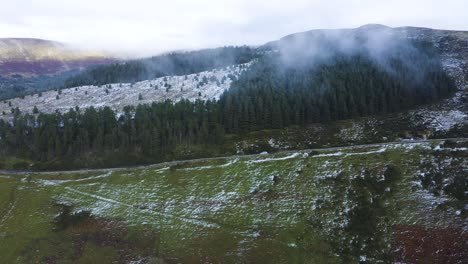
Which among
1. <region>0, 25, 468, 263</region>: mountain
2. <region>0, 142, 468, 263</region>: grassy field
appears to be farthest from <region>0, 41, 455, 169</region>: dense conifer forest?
<region>0, 142, 468, 263</region>: grassy field

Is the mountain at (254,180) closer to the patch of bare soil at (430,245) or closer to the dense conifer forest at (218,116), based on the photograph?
the patch of bare soil at (430,245)

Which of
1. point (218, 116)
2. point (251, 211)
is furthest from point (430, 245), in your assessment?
point (218, 116)

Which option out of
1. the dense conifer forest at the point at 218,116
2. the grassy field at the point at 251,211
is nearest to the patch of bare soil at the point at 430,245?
the grassy field at the point at 251,211

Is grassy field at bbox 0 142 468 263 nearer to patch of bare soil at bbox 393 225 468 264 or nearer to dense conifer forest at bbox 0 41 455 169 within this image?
patch of bare soil at bbox 393 225 468 264

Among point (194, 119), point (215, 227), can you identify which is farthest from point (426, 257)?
point (194, 119)

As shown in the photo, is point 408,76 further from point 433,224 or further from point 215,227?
point 215,227

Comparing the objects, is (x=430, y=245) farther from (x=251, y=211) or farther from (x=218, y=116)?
(x=218, y=116)
